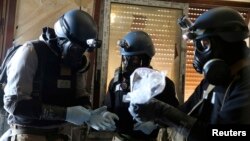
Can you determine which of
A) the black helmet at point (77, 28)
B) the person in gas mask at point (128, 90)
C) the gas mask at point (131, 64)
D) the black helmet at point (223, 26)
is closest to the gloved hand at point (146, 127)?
the person in gas mask at point (128, 90)

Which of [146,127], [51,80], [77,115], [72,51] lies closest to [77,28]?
[72,51]

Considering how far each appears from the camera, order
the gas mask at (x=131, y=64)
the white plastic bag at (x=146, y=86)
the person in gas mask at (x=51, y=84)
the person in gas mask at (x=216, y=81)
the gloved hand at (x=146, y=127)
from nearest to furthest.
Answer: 1. the person in gas mask at (x=216, y=81)
2. the white plastic bag at (x=146, y=86)
3. the person in gas mask at (x=51, y=84)
4. the gloved hand at (x=146, y=127)
5. the gas mask at (x=131, y=64)

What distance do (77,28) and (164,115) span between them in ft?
2.54

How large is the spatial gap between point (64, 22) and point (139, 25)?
1370mm

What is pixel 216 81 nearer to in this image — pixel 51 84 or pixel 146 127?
pixel 51 84

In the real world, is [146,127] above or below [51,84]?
below

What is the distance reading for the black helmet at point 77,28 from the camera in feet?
6.41

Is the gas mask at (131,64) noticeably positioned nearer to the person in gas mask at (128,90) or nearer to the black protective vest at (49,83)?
the person in gas mask at (128,90)

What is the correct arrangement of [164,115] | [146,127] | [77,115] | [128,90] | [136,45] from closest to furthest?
[164,115] → [77,115] → [146,127] → [128,90] → [136,45]

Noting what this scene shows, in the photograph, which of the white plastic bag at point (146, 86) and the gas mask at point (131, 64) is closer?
the white plastic bag at point (146, 86)

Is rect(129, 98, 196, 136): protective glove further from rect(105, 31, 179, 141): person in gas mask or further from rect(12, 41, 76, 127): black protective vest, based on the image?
rect(105, 31, 179, 141): person in gas mask

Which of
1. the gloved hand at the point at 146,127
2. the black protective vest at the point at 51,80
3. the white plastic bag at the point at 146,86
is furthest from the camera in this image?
the gloved hand at the point at 146,127

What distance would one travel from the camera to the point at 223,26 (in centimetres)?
152

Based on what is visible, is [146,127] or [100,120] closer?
[100,120]
